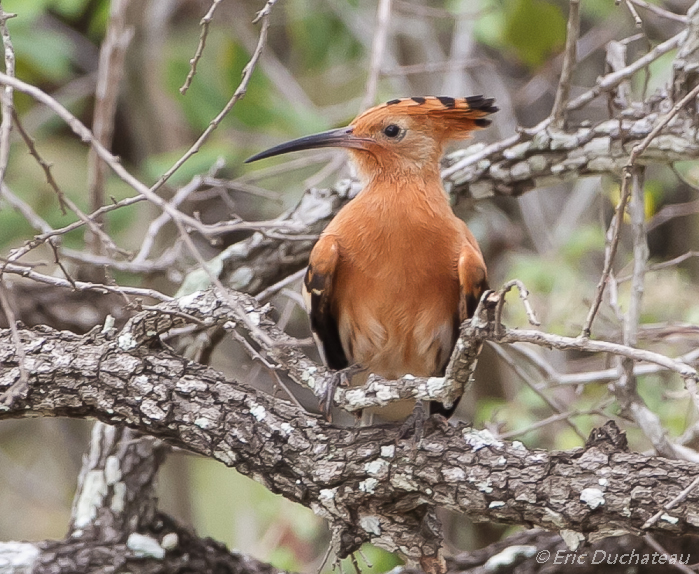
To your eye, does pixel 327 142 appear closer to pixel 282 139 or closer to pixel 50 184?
pixel 50 184

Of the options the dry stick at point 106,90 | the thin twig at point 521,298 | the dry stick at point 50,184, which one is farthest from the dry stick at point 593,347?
the dry stick at point 106,90

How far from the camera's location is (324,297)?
2.97m

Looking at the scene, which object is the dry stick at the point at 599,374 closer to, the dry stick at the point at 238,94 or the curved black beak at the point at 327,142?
the curved black beak at the point at 327,142

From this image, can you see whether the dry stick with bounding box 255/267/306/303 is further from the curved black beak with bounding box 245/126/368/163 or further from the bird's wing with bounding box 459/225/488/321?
the bird's wing with bounding box 459/225/488/321

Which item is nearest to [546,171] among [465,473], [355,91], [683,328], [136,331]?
[683,328]

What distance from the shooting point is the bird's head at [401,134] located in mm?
3139

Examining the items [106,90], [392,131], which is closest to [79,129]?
[392,131]

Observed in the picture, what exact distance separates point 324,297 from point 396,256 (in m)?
0.27

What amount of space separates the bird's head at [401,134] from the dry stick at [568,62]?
0.85 ft

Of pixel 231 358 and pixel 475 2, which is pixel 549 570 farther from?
pixel 475 2

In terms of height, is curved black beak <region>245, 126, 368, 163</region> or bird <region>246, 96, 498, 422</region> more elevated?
curved black beak <region>245, 126, 368, 163</region>

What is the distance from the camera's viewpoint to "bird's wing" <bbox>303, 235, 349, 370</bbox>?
290 centimetres

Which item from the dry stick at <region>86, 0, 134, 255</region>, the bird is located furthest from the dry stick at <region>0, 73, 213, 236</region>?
the dry stick at <region>86, 0, 134, 255</region>

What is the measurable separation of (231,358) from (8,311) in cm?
348
